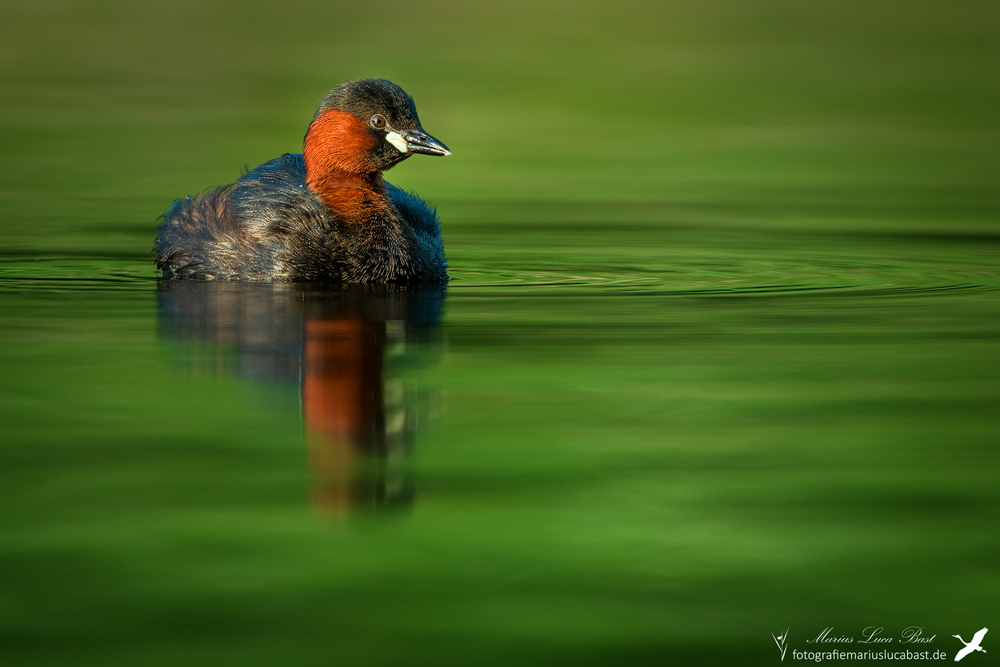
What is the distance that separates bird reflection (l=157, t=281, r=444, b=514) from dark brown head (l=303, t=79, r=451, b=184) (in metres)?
0.81

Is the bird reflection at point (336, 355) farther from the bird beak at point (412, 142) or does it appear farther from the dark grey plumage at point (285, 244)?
the bird beak at point (412, 142)

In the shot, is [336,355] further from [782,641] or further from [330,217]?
[782,641]

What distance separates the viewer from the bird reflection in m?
4.66

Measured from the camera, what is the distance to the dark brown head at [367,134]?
882cm

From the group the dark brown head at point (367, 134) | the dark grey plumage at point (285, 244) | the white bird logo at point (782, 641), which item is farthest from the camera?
the dark brown head at point (367, 134)

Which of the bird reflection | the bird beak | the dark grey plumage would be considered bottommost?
the bird reflection

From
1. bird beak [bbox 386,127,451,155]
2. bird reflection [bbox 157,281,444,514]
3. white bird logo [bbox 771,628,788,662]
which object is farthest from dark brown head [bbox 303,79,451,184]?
white bird logo [bbox 771,628,788,662]

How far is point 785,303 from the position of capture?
7.83 m

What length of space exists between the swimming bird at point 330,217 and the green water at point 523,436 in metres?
0.32

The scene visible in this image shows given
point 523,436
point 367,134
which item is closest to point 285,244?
point 367,134

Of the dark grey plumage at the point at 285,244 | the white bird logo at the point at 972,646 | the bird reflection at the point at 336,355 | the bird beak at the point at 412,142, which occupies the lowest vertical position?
the white bird logo at the point at 972,646

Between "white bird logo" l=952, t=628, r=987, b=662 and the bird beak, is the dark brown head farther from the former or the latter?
"white bird logo" l=952, t=628, r=987, b=662

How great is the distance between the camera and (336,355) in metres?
6.29

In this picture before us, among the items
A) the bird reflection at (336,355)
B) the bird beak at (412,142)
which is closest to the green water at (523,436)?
the bird reflection at (336,355)
